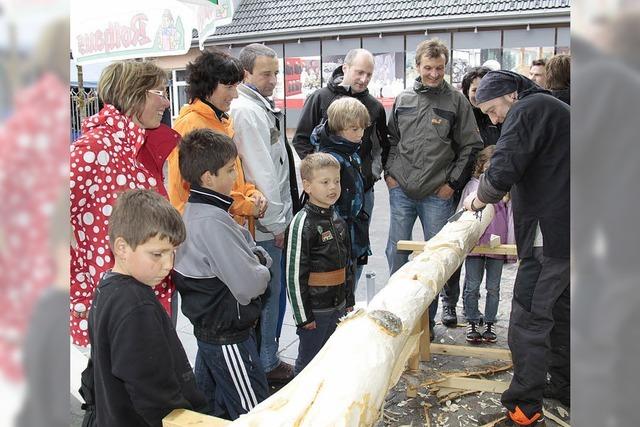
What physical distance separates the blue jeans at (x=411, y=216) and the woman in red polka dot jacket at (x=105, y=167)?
6.64 feet

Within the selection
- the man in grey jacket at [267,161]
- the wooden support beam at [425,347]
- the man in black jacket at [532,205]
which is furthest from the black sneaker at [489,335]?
the man in grey jacket at [267,161]

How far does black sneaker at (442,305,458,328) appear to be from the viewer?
172 inches

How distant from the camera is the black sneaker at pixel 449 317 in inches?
172

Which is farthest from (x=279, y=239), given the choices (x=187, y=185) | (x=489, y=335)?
(x=489, y=335)

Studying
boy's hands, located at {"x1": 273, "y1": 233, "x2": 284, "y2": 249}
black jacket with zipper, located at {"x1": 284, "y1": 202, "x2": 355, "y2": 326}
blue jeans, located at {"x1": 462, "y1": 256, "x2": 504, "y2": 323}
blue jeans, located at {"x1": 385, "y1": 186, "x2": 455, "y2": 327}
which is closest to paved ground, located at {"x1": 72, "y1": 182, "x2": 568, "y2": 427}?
blue jeans, located at {"x1": 462, "y1": 256, "x2": 504, "y2": 323}

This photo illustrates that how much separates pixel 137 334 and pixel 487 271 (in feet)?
9.98

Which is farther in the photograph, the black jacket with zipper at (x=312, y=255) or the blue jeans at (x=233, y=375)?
the black jacket with zipper at (x=312, y=255)

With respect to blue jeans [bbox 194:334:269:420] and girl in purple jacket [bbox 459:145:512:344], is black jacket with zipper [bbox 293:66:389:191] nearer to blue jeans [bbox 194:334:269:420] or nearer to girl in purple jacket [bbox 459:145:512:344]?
girl in purple jacket [bbox 459:145:512:344]

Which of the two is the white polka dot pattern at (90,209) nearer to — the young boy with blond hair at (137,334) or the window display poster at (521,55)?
the young boy with blond hair at (137,334)

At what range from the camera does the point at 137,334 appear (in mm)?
1662

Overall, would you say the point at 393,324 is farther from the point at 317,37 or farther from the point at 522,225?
the point at 317,37

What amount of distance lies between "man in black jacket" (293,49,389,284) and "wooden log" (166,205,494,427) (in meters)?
1.50

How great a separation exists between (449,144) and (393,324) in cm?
222

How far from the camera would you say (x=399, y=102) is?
4.21m
